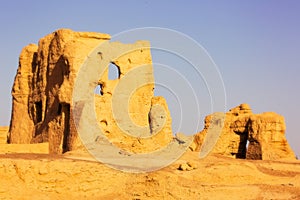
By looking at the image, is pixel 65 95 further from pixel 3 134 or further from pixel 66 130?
pixel 3 134

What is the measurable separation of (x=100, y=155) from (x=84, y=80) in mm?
6274

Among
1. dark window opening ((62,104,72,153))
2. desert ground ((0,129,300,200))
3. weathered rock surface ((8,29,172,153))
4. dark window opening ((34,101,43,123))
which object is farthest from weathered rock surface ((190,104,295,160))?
desert ground ((0,129,300,200))

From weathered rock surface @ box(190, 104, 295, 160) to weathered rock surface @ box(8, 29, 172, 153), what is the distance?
462 centimetres

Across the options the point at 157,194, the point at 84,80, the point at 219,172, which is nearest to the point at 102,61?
the point at 84,80

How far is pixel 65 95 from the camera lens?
23.2 m

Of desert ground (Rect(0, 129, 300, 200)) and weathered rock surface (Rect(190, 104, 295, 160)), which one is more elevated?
weathered rock surface (Rect(190, 104, 295, 160))

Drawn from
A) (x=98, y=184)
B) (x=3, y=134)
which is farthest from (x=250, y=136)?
(x=98, y=184)

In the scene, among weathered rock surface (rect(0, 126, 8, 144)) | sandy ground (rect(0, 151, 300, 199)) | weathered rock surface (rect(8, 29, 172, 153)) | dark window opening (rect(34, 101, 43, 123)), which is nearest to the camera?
sandy ground (rect(0, 151, 300, 199))

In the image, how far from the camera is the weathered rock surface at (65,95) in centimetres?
2327

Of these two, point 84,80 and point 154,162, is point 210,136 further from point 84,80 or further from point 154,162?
point 154,162

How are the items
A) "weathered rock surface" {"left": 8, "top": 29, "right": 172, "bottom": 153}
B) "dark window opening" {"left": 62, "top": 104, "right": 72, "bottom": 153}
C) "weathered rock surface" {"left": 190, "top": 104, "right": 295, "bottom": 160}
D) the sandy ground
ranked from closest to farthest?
the sandy ground, "dark window opening" {"left": 62, "top": 104, "right": 72, "bottom": 153}, "weathered rock surface" {"left": 8, "top": 29, "right": 172, "bottom": 153}, "weathered rock surface" {"left": 190, "top": 104, "right": 295, "bottom": 160}

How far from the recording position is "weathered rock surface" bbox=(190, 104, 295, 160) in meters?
28.9

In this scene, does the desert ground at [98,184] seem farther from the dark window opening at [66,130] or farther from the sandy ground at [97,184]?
the dark window opening at [66,130]

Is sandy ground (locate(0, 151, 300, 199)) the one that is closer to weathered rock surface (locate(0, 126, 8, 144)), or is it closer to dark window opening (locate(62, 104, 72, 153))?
dark window opening (locate(62, 104, 72, 153))
